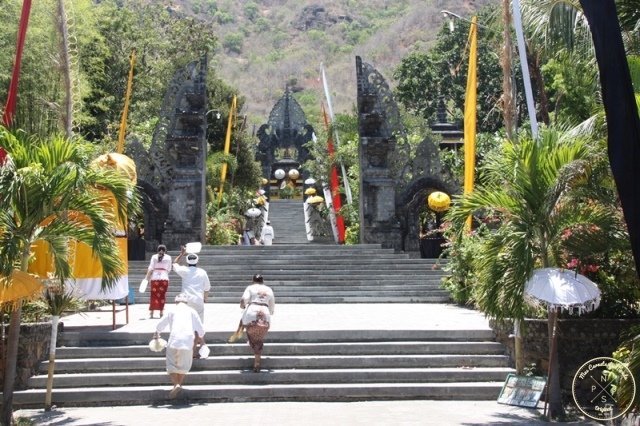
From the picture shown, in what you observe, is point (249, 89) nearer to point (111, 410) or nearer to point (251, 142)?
point (251, 142)

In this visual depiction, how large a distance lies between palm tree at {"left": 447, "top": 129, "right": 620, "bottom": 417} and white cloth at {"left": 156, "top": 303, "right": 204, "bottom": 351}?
3539mm

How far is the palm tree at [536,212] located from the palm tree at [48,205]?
13.3 feet

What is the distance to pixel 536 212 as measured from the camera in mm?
11422

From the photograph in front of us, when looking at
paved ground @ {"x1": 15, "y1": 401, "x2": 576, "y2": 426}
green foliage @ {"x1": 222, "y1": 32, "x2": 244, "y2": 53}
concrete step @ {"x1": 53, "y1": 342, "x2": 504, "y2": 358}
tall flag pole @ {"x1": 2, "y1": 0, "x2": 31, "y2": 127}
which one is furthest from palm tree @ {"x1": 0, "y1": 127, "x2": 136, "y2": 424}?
green foliage @ {"x1": 222, "y1": 32, "x2": 244, "y2": 53}

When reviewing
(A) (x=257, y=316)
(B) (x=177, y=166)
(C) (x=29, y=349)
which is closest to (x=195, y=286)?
(A) (x=257, y=316)

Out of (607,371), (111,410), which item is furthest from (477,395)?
(111,410)

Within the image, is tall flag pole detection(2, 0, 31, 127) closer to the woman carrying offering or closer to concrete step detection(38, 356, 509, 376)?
concrete step detection(38, 356, 509, 376)

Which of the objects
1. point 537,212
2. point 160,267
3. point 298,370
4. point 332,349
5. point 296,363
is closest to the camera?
point 537,212

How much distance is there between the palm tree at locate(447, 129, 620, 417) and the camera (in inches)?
437

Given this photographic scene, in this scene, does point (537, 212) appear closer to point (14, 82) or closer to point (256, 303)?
point (256, 303)

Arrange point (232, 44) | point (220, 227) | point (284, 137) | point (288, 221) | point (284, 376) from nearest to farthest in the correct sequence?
point (284, 376) < point (220, 227) < point (288, 221) < point (284, 137) < point (232, 44)

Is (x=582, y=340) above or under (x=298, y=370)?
above

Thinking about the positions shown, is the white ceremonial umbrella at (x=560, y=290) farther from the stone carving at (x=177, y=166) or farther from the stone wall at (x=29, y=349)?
the stone carving at (x=177, y=166)

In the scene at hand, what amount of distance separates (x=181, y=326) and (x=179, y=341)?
23 cm
